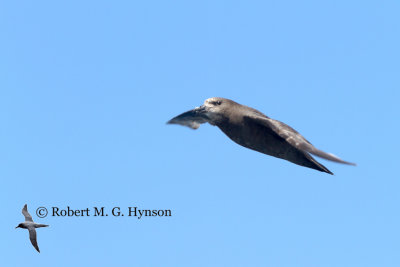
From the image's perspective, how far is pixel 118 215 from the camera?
975 inches

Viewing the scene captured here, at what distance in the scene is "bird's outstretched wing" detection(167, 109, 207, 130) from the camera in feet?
69.4

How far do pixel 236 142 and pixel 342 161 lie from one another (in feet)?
15.0

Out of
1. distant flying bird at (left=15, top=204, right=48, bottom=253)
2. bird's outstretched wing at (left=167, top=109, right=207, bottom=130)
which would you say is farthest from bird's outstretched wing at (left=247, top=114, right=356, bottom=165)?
distant flying bird at (left=15, top=204, right=48, bottom=253)

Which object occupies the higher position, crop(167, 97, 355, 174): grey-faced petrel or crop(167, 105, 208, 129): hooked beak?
crop(167, 105, 208, 129): hooked beak

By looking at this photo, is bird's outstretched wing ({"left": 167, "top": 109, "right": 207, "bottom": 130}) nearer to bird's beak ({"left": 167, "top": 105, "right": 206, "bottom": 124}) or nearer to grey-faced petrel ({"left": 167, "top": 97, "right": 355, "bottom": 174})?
bird's beak ({"left": 167, "top": 105, "right": 206, "bottom": 124})

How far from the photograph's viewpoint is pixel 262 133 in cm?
1805

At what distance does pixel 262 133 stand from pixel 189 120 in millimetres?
4385

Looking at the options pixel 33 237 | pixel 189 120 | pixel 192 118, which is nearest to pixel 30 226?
pixel 33 237

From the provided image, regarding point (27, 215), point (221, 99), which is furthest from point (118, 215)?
point (221, 99)

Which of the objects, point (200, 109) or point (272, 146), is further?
point (200, 109)

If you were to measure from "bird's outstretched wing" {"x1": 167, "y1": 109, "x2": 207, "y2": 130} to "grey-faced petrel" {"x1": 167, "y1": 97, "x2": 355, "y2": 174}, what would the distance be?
3.48ft

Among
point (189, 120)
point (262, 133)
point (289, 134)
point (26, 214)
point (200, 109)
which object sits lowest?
point (26, 214)

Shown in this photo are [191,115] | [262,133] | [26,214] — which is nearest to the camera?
[262,133]

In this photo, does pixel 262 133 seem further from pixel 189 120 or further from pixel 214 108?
pixel 189 120
